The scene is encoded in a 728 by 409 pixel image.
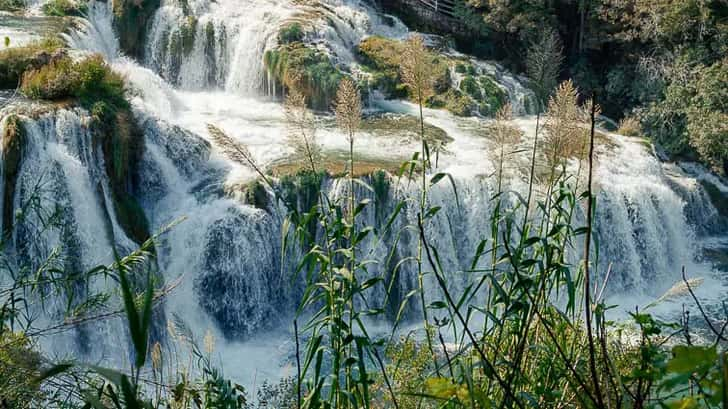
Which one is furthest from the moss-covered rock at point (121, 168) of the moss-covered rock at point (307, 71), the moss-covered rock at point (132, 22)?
the moss-covered rock at point (132, 22)

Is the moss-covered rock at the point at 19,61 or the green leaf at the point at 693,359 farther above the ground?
the moss-covered rock at the point at 19,61

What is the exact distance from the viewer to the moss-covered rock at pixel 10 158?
8.91 meters

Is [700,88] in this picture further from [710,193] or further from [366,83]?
[366,83]

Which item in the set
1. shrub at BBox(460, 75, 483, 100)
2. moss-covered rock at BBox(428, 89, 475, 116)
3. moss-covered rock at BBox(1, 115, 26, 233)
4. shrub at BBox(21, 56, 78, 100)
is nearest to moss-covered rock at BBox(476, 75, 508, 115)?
shrub at BBox(460, 75, 483, 100)

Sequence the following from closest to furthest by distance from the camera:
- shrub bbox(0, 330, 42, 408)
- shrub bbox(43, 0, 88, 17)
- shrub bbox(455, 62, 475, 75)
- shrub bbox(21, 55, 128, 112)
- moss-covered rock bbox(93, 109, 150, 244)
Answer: shrub bbox(0, 330, 42, 408), moss-covered rock bbox(93, 109, 150, 244), shrub bbox(21, 55, 128, 112), shrub bbox(43, 0, 88, 17), shrub bbox(455, 62, 475, 75)

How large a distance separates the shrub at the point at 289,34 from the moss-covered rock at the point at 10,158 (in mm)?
7720

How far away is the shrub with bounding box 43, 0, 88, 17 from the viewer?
1559cm

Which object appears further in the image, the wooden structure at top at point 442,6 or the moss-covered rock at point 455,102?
the wooden structure at top at point 442,6

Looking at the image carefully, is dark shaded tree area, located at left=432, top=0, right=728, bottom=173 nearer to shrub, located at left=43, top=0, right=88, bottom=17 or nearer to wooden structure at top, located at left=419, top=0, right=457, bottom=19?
wooden structure at top, located at left=419, top=0, right=457, bottom=19

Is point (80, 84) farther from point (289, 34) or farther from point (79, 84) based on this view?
point (289, 34)

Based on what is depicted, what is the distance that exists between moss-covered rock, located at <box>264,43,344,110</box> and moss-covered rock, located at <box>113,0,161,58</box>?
297 cm

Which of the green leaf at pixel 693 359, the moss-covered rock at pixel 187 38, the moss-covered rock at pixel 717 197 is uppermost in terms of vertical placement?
the moss-covered rock at pixel 187 38

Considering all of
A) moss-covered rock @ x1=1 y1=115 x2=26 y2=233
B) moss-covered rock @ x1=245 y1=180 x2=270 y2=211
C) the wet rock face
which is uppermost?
moss-covered rock @ x1=1 y1=115 x2=26 y2=233

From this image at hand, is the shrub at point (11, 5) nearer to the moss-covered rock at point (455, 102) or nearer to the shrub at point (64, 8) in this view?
the shrub at point (64, 8)
